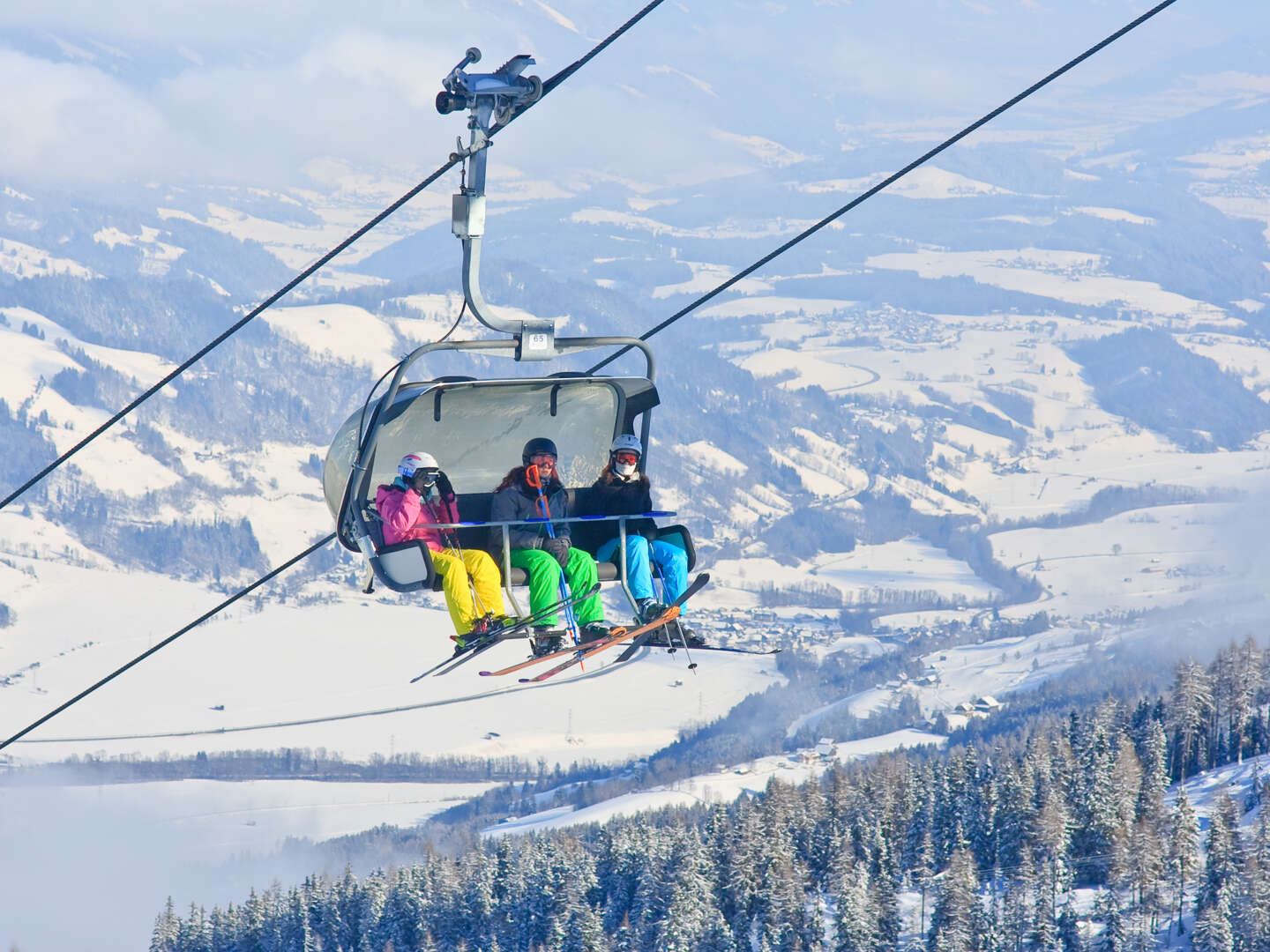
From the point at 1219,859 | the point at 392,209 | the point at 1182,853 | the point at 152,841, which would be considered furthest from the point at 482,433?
the point at 152,841

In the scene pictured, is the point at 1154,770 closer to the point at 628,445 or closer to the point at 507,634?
the point at 628,445

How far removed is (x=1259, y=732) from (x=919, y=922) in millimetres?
25921

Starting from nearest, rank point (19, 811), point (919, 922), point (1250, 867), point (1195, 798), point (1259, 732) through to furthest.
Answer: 1. point (1250, 867)
2. point (919, 922)
3. point (1195, 798)
4. point (1259, 732)
5. point (19, 811)

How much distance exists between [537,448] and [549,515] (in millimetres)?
667

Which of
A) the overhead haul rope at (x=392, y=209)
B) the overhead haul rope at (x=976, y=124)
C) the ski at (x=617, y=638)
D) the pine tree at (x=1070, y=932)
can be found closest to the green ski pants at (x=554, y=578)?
the ski at (x=617, y=638)

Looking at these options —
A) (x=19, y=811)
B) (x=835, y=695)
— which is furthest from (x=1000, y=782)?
(x=19, y=811)

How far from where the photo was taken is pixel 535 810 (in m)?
150

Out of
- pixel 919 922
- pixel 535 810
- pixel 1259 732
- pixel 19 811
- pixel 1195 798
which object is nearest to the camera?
pixel 919 922

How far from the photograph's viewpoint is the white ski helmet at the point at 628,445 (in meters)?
16.8

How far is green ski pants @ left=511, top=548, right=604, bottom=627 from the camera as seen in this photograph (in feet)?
53.4

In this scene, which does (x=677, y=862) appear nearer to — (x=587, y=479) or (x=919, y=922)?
(x=919, y=922)

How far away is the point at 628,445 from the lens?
660 inches

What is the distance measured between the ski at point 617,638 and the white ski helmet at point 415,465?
2.18m

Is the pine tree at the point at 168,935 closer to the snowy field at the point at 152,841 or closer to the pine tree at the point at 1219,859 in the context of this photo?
the snowy field at the point at 152,841
